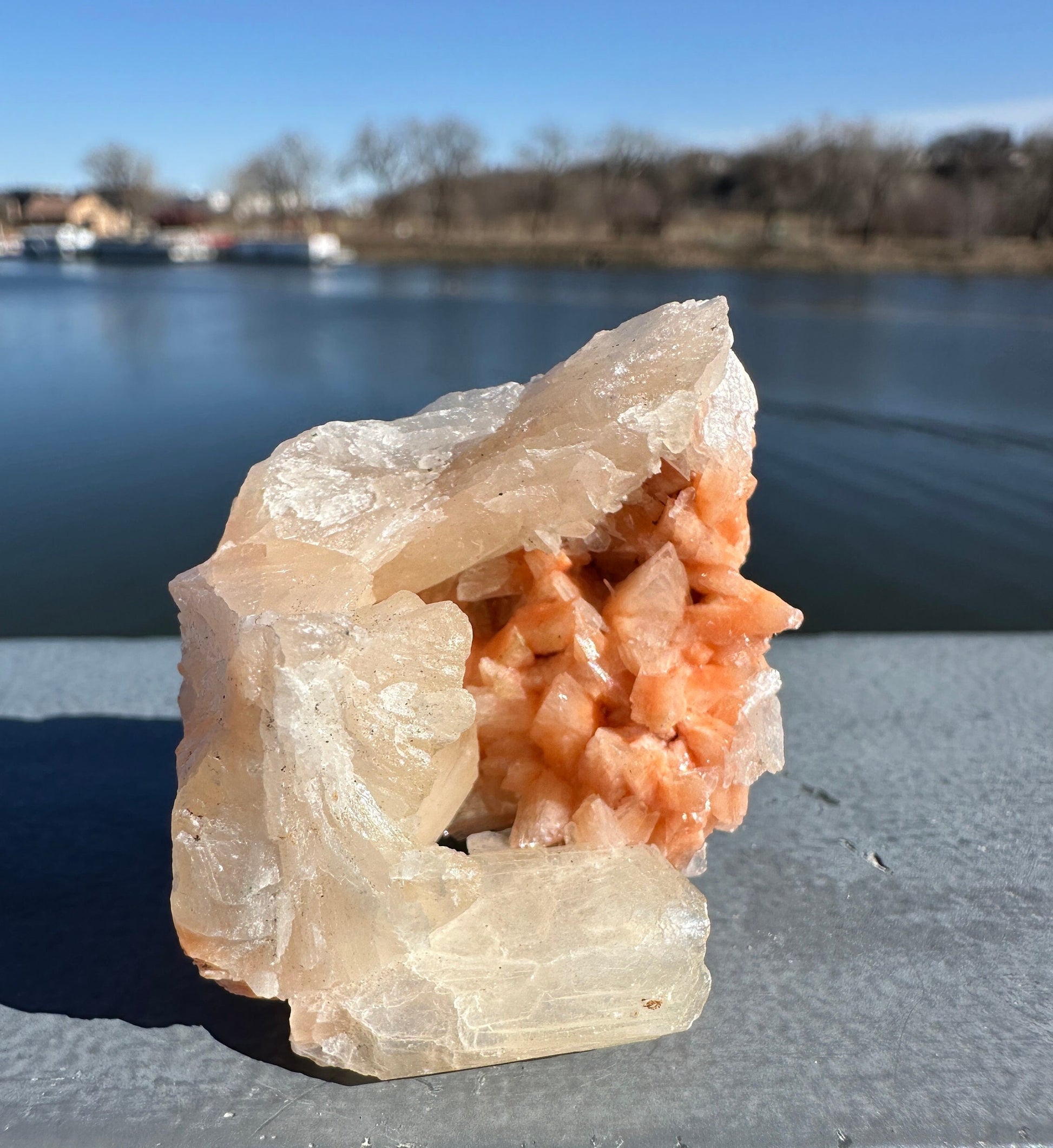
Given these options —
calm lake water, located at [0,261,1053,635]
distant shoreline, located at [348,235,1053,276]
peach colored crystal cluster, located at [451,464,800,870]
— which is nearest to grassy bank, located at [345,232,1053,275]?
distant shoreline, located at [348,235,1053,276]

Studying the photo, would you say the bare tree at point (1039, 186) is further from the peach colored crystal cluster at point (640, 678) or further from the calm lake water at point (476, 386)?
the peach colored crystal cluster at point (640, 678)

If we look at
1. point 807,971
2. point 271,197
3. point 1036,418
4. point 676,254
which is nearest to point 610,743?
point 807,971

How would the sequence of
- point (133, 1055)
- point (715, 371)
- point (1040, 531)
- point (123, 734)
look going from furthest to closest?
point (1040, 531)
point (123, 734)
point (715, 371)
point (133, 1055)

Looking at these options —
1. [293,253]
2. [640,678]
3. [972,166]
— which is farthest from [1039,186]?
[640,678]

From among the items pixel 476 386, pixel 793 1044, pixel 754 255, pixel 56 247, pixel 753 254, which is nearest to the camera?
pixel 793 1044

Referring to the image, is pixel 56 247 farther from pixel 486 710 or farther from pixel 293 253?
pixel 486 710

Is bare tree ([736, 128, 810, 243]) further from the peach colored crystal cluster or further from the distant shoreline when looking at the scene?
the peach colored crystal cluster

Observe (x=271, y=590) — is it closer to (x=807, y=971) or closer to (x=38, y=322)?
(x=807, y=971)
